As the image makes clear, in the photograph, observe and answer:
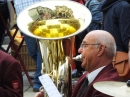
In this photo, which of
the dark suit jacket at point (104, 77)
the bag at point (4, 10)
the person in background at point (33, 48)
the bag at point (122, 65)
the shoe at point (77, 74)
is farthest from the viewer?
the shoe at point (77, 74)

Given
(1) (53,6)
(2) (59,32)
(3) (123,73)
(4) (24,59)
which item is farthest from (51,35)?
(4) (24,59)

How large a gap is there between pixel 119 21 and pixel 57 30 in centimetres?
97

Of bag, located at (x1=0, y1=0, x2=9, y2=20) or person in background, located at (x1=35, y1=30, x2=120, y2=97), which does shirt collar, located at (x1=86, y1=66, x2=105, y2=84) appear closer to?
person in background, located at (x1=35, y1=30, x2=120, y2=97)

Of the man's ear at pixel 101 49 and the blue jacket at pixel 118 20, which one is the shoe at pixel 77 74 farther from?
the man's ear at pixel 101 49

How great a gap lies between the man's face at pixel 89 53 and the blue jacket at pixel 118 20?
86 centimetres

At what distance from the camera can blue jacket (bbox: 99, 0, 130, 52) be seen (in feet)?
15.0

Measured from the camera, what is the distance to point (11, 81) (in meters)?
3.78

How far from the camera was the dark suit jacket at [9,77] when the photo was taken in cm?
376

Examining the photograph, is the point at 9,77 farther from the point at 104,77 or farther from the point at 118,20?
the point at 118,20

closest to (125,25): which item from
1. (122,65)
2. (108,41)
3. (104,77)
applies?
(122,65)

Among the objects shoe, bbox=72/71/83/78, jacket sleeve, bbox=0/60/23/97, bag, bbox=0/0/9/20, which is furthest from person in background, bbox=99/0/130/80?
bag, bbox=0/0/9/20

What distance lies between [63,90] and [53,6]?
0.82 meters

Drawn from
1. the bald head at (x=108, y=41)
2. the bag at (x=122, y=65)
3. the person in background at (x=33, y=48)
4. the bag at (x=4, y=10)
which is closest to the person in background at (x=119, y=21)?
the bag at (x=122, y=65)

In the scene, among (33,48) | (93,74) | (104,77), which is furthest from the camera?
(33,48)
